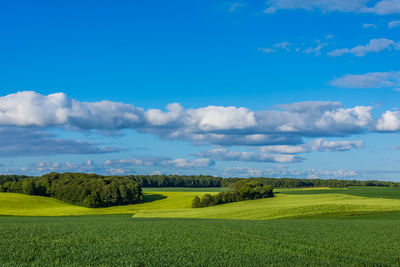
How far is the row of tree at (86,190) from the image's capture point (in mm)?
84312

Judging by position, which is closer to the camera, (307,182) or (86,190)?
(86,190)

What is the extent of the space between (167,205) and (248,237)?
202 feet

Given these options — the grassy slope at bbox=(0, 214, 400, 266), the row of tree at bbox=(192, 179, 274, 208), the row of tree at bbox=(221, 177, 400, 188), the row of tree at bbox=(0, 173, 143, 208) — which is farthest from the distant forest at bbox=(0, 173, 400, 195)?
the grassy slope at bbox=(0, 214, 400, 266)

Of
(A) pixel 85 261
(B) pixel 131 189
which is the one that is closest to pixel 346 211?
(A) pixel 85 261

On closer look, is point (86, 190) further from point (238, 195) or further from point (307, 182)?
point (307, 182)

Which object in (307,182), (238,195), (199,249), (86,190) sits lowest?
(238,195)

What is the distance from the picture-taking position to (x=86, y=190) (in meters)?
86.4

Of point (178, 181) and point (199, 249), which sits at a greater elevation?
point (199, 249)

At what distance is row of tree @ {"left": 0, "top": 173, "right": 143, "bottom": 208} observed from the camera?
277 feet

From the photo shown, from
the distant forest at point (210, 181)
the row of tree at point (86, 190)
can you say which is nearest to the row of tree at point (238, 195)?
the row of tree at point (86, 190)

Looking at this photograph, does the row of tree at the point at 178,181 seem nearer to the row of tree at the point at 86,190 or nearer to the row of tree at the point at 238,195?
the row of tree at the point at 86,190

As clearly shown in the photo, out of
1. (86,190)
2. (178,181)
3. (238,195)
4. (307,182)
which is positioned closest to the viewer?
(238,195)

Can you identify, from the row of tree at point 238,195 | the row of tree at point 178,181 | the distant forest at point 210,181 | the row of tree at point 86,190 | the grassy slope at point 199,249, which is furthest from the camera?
the row of tree at point 178,181

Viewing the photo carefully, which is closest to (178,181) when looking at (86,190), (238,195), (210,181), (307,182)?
(210,181)
